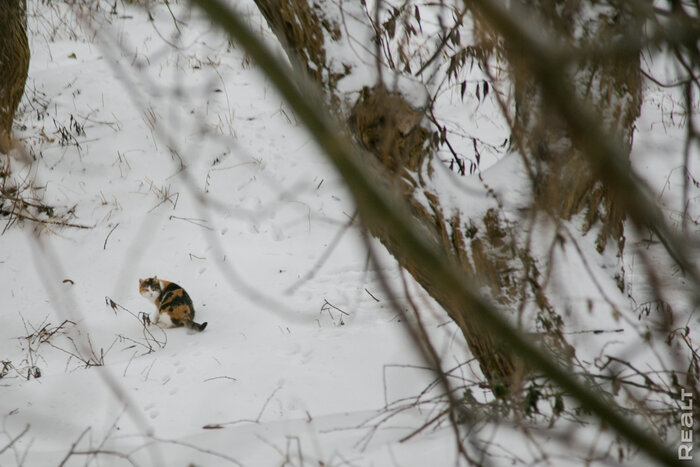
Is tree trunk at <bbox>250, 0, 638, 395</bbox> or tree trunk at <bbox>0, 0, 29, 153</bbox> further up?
tree trunk at <bbox>0, 0, 29, 153</bbox>

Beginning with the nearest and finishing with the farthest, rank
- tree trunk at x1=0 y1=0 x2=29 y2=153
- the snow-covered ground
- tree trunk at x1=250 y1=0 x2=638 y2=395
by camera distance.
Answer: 1. tree trunk at x1=250 y1=0 x2=638 y2=395
2. the snow-covered ground
3. tree trunk at x1=0 y1=0 x2=29 y2=153

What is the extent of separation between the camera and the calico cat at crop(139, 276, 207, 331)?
3.40m

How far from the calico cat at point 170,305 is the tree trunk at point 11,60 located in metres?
1.71

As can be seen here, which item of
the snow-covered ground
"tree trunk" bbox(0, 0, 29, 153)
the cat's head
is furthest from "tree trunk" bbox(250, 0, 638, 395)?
"tree trunk" bbox(0, 0, 29, 153)

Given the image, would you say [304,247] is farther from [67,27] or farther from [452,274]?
[67,27]

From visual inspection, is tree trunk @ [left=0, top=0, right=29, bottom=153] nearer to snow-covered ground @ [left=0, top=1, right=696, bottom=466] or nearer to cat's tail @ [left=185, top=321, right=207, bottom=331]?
snow-covered ground @ [left=0, top=1, right=696, bottom=466]

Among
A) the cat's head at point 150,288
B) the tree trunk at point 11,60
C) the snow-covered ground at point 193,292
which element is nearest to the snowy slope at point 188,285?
the snow-covered ground at point 193,292

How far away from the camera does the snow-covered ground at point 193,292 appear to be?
2299 millimetres

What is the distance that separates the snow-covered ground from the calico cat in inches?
3.6

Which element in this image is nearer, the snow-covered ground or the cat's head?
the snow-covered ground

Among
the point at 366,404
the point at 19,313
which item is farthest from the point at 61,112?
the point at 366,404

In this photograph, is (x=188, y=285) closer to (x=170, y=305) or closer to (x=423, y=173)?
(x=170, y=305)

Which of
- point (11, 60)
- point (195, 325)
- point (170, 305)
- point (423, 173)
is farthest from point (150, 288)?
point (11, 60)

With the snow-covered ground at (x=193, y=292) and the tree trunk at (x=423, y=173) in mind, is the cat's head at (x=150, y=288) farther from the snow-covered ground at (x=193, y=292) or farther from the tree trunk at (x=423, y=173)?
the tree trunk at (x=423, y=173)
